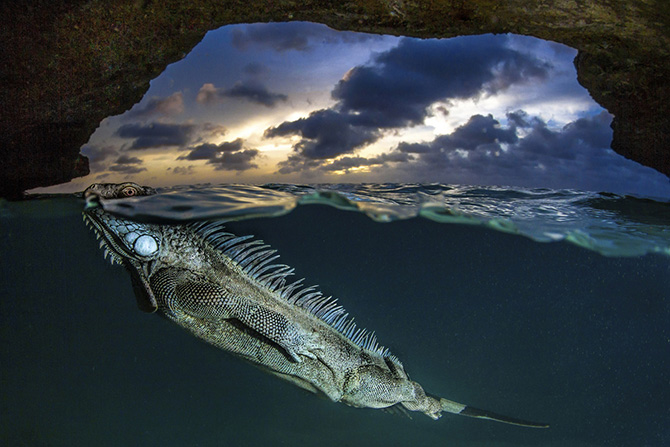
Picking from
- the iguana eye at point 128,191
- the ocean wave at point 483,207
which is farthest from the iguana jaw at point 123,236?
the ocean wave at point 483,207

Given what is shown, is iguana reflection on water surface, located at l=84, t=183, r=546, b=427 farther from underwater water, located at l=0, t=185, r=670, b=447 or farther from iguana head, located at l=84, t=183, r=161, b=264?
underwater water, located at l=0, t=185, r=670, b=447

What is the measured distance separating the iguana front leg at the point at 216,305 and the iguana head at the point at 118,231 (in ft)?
1.05

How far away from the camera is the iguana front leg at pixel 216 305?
3918mm

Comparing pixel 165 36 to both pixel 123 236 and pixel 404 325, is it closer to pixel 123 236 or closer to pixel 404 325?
pixel 123 236

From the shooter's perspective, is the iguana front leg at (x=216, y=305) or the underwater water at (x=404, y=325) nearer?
the iguana front leg at (x=216, y=305)

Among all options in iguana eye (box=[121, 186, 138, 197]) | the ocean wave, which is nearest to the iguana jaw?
iguana eye (box=[121, 186, 138, 197])

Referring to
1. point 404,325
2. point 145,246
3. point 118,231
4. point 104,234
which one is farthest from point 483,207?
point 104,234

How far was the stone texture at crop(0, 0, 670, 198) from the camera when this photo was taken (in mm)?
4668

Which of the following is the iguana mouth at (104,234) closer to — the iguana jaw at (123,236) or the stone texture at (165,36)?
the iguana jaw at (123,236)

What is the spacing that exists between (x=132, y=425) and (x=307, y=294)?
9.49 metres

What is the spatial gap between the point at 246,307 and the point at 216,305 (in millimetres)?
343

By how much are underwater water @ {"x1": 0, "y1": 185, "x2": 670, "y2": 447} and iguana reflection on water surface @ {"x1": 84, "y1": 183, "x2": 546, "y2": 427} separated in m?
2.42

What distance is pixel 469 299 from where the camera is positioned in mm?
12594

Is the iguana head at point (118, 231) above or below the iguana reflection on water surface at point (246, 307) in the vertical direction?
above
